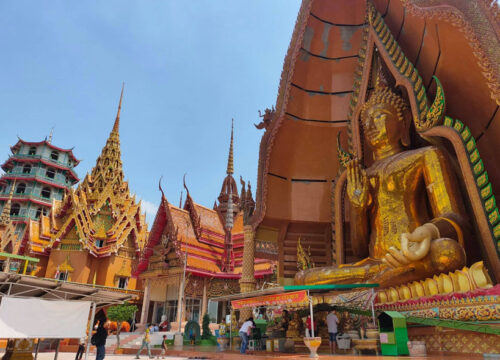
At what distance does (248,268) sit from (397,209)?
3.26 meters

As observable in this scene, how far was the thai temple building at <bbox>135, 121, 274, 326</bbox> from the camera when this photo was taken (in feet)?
55.1

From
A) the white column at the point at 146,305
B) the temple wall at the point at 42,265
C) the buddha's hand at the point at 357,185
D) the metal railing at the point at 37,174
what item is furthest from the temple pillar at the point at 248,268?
the metal railing at the point at 37,174

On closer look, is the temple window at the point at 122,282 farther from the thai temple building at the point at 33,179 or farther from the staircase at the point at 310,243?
the staircase at the point at 310,243

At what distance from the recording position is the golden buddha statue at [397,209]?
14.5 ft

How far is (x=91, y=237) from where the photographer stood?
892 inches

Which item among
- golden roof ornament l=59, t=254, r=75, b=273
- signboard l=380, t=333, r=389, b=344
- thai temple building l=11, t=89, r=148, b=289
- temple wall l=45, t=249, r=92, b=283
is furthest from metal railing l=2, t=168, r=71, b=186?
signboard l=380, t=333, r=389, b=344

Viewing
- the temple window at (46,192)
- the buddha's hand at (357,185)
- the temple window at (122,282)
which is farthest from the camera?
the temple window at (46,192)

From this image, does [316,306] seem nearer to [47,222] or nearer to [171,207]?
[171,207]

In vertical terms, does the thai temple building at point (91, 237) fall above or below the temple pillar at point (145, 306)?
above

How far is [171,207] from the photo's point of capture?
18766 millimetres

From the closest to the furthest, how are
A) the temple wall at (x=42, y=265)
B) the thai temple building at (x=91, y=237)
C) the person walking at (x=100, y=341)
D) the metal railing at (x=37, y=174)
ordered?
the person walking at (x=100, y=341) → the thai temple building at (x=91, y=237) → the temple wall at (x=42, y=265) → the metal railing at (x=37, y=174)

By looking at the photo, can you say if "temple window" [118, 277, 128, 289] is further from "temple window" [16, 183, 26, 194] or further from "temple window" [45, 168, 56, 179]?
"temple window" [45, 168, 56, 179]

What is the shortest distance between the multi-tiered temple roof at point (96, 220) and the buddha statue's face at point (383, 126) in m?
19.4

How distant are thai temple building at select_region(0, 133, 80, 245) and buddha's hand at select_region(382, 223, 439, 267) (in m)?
32.8
